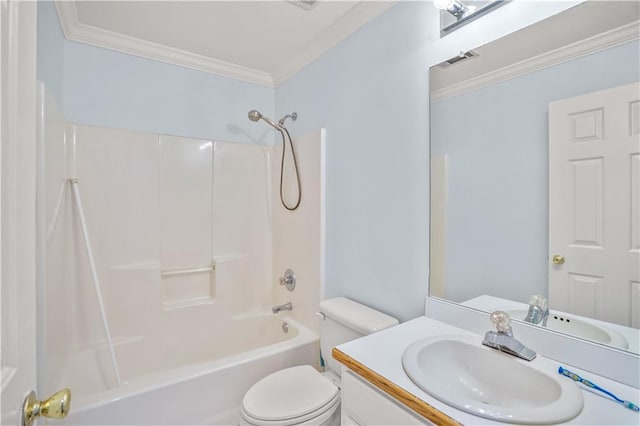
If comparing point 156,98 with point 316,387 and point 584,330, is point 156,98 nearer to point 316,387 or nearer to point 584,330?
point 316,387

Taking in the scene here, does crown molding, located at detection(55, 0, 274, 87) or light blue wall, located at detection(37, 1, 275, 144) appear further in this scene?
light blue wall, located at detection(37, 1, 275, 144)

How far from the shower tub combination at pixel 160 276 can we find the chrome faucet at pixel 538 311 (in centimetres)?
119

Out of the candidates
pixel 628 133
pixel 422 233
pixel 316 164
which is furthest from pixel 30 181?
pixel 316 164

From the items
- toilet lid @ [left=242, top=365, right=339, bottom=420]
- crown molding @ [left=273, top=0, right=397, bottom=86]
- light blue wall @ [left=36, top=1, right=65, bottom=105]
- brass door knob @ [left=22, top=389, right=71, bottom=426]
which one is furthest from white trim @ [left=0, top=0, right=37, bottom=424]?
crown molding @ [left=273, top=0, right=397, bottom=86]

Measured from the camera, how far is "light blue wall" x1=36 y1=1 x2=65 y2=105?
4.36 feet

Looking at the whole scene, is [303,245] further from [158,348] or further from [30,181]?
[30,181]

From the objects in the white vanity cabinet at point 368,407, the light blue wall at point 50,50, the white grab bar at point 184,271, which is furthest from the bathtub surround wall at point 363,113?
the white grab bar at point 184,271

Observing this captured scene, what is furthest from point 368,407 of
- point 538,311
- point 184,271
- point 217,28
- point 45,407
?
point 217,28

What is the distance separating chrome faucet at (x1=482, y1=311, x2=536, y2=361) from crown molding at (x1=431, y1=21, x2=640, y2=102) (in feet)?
2.75

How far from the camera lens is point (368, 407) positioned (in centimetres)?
94

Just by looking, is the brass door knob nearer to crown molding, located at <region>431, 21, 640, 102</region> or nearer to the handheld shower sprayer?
crown molding, located at <region>431, 21, 640, 102</region>

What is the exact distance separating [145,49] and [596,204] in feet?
8.17

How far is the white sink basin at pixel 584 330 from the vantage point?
2.84ft

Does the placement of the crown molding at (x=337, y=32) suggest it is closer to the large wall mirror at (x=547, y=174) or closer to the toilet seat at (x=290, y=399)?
the large wall mirror at (x=547, y=174)
